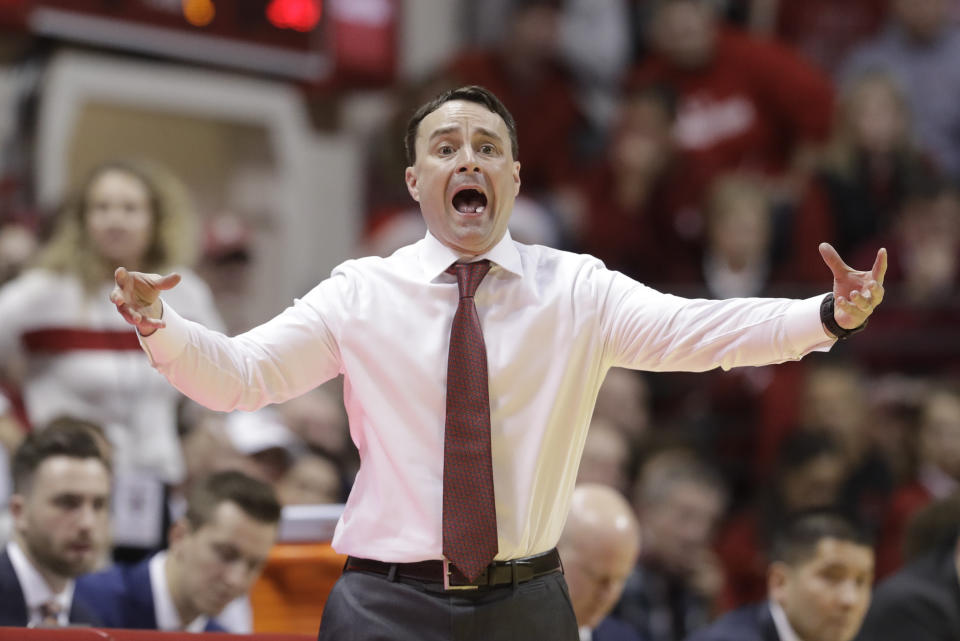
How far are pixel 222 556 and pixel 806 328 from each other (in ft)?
6.70

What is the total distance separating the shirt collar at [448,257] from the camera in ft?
9.29

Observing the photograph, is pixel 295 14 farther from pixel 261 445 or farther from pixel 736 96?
pixel 261 445

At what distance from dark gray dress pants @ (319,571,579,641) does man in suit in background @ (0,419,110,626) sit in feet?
4.77

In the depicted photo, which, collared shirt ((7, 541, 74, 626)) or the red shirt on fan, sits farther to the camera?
the red shirt on fan

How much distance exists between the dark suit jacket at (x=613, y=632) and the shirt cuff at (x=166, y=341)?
7.16ft

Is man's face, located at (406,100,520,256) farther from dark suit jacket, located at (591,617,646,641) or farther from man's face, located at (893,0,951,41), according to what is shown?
man's face, located at (893,0,951,41)

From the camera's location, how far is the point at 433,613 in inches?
104

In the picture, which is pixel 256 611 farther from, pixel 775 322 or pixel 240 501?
pixel 775 322

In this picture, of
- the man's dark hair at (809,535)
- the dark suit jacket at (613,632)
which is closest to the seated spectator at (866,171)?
the man's dark hair at (809,535)

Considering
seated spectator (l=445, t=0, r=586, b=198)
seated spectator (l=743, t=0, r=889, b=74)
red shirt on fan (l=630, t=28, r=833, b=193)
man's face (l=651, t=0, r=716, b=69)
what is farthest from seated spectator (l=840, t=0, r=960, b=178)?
seated spectator (l=445, t=0, r=586, b=198)

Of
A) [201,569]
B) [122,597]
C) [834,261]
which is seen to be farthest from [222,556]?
[834,261]

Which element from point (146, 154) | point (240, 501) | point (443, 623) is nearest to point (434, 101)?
point (443, 623)

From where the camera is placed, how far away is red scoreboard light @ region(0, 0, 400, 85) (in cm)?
683

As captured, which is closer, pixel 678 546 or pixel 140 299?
pixel 140 299
